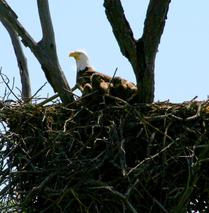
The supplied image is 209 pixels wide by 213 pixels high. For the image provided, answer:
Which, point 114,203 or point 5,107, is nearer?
point 114,203

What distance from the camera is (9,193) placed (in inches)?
324

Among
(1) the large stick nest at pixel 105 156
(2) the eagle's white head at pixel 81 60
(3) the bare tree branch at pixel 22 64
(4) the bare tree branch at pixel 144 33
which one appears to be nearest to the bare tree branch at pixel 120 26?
(4) the bare tree branch at pixel 144 33

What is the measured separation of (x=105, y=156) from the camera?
828cm

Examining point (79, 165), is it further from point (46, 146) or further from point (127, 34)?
point (127, 34)

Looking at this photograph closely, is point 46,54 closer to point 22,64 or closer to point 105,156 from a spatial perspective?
point 105,156

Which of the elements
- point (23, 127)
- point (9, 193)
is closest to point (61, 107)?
point (23, 127)

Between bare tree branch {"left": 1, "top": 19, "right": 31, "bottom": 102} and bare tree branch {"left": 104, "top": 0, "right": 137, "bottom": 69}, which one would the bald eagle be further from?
bare tree branch {"left": 104, "top": 0, "right": 137, "bottom": 69}

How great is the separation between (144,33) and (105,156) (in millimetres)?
1014

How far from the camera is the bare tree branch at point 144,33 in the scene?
8.11 meters

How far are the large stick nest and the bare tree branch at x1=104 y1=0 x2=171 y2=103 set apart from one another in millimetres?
494

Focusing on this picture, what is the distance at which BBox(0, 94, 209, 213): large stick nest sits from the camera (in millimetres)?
8109

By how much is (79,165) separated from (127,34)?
3.57 feet

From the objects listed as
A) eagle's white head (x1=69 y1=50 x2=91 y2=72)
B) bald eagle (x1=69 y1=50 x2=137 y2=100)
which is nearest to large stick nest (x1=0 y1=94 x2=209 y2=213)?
bald eagle (x1=69 y1=50 x2=137 y2=100)

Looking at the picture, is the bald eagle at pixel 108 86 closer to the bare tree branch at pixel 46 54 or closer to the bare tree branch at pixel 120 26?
the bare tree branch at pixel 46 54
